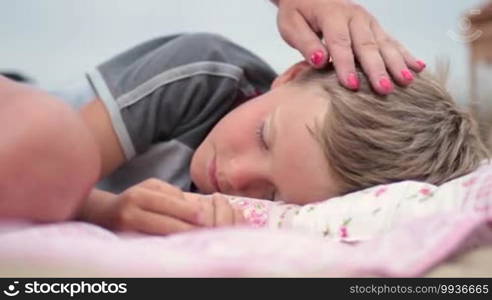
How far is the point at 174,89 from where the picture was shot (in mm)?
962

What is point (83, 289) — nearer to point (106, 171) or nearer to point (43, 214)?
point (43, 214)

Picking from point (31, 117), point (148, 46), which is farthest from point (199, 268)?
point (148, 46)

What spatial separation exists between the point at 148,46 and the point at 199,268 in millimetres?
760

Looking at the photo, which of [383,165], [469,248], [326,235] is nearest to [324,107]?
[383,165]

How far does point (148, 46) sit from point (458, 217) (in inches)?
28.3

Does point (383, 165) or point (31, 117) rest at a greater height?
point (31, 117)

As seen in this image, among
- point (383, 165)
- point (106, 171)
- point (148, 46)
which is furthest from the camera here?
point (148, 46)

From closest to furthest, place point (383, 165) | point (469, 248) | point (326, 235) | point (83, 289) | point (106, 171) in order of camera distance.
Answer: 1. point (83, 289)
2. point (469, 248)
3. point (326, 235)
4. point (383, 165)
5. point (106, 171)

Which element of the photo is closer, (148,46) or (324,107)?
(324,107)

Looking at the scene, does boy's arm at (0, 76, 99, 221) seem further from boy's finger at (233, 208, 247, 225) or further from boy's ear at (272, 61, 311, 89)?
boy's ear at (272, 61, 311, 89)

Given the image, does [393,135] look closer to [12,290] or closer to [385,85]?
[385,85]

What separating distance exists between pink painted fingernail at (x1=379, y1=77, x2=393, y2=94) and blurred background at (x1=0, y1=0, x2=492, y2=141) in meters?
1.06

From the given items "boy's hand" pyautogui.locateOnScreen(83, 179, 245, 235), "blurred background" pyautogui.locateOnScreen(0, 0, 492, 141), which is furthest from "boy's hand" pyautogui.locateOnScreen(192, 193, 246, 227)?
"blurred background" pyautogui.locateOnScreen(0, 0, 492, 141)

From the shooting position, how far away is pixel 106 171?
0.90m
